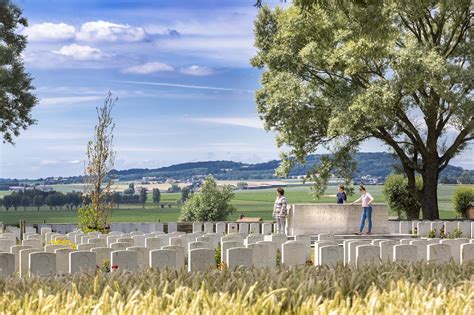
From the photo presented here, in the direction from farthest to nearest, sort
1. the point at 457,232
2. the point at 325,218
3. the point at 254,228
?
the point at 254,228
the point at 457,232
the point at 325,218

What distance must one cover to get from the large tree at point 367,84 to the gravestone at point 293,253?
20.1 metres

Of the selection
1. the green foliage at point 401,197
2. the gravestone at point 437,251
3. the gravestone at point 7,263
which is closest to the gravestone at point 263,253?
the gravestone at point 437,251

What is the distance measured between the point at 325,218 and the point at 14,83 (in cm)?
2155

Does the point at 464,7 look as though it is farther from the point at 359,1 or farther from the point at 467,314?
the point at 467,314

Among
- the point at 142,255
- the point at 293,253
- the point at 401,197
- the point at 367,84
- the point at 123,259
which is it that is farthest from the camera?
the point at 401,197

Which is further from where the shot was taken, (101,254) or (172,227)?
(172,227)

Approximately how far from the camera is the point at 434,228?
29031 mm

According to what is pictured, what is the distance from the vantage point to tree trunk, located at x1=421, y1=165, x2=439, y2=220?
1497 inches

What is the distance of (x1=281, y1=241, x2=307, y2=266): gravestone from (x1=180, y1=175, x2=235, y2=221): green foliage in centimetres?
2576

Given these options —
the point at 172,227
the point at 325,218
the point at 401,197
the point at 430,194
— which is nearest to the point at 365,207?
the point at 325,218

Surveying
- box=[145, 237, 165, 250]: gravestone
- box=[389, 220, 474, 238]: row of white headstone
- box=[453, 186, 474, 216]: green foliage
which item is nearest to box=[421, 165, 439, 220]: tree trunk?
box=[453, 186, 474, 216]: green foliage

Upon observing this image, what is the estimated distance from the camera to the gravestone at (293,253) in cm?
1334

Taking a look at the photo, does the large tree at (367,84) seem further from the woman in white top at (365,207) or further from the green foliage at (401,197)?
the woman in white top at (365,207)

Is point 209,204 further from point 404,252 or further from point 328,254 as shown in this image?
point 328,254
